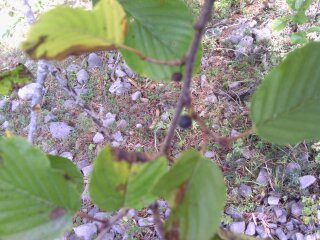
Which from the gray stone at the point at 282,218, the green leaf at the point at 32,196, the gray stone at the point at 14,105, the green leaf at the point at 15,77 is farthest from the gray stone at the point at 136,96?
the green leaf at the point at 32,196

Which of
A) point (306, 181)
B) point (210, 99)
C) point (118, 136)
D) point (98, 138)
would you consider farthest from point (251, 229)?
point (98, 138)

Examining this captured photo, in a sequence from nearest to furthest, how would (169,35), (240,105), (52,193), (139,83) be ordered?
(52,193), (169,35), (240,105), (139,83)

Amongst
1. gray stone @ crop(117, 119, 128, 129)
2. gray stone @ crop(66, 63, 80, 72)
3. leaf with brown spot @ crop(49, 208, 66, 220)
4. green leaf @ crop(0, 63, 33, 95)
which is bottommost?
gray stone @ crop(117, 119, 128, 129)

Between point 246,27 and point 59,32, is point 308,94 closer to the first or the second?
point 59,32

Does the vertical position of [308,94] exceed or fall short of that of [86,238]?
it exceeds it

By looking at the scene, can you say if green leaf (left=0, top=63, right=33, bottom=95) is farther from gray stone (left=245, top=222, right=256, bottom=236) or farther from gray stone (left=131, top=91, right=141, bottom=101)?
gray stone (left=131, top=91, right=141, bottom=101)

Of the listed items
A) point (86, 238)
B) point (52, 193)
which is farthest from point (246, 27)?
point (52, 193)

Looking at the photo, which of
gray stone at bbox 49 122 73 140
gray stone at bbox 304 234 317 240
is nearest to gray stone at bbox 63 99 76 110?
gray stone at bbox 49 122 73 140
